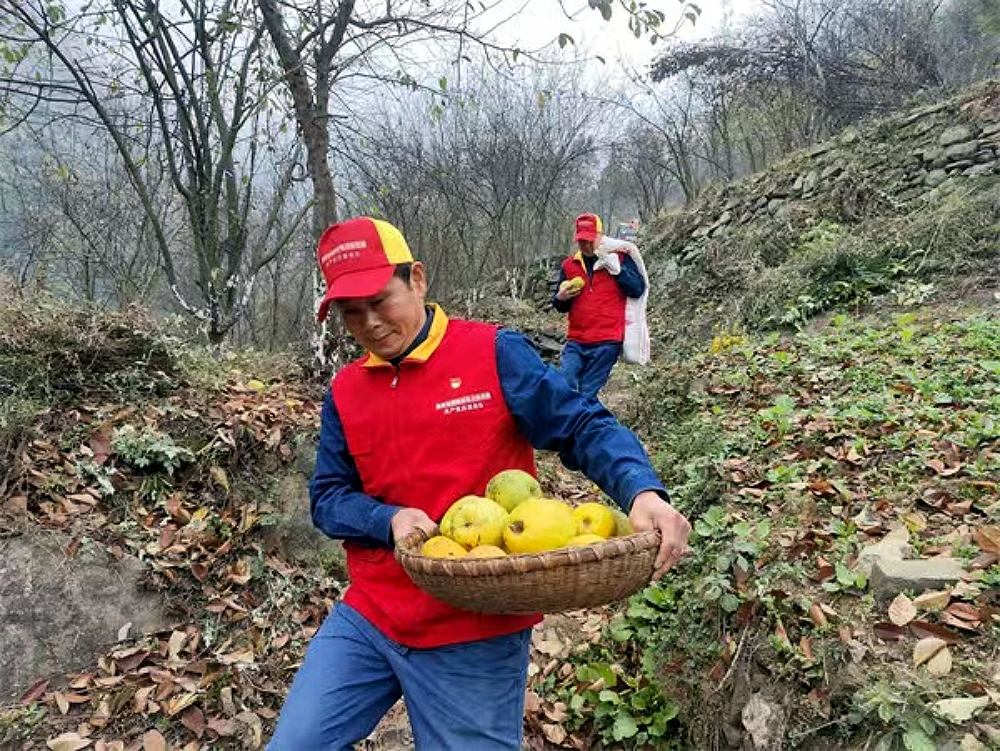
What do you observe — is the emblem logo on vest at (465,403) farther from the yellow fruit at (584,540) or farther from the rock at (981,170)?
the rock at (981,170)

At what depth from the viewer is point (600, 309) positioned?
20.9 ft

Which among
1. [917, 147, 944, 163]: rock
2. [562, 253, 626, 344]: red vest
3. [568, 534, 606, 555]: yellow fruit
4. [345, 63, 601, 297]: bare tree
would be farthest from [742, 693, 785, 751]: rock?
[345, 63, 601, 297]: bare tree

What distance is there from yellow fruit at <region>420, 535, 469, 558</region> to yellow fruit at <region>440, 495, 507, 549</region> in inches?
0.9

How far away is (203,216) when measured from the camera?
6.64 metres

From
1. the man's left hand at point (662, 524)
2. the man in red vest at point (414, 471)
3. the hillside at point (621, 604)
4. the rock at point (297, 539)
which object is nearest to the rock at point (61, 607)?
the hillside at point (621, 604)

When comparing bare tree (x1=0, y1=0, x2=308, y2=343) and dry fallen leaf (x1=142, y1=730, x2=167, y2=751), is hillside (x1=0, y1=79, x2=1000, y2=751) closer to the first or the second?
dry fallen leaf (x1=142, y1=730, x2=167, y2=751)

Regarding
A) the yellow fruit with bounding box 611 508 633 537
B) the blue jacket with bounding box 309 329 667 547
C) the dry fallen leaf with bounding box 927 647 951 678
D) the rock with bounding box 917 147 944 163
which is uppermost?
the rock with bounding box 917 147 944 163

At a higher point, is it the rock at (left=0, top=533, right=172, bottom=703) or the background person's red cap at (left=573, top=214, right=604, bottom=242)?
the background person's red cap at (left=573, top=214, right=604, bottom=242)

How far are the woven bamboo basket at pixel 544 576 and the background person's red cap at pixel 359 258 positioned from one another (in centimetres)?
79

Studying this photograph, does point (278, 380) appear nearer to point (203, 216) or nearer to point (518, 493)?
point (203, 216)

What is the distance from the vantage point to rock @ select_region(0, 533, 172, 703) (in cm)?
321

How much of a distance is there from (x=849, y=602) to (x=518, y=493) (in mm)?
1639

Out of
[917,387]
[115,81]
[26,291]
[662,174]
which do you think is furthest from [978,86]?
[662,174]

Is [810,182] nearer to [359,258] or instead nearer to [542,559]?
[359,258]
